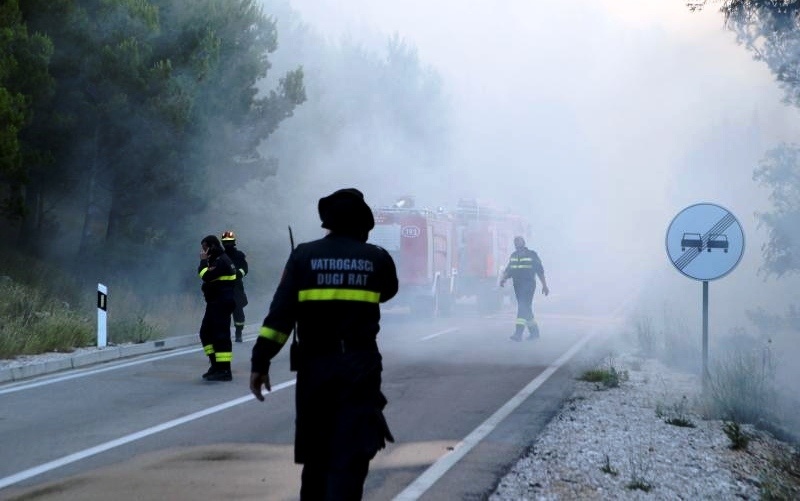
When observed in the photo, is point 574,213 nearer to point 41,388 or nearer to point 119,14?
point 119,14

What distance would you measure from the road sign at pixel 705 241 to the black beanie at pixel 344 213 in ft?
22.7

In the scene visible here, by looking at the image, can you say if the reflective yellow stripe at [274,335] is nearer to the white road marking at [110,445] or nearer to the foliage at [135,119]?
the white road marking at [110,445]

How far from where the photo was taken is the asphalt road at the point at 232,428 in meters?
6.90

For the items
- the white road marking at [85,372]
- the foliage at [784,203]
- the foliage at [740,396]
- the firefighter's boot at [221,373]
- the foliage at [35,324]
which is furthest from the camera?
the foliage at [784,203]

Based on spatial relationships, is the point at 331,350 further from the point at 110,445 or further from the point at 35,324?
the point at 35,324

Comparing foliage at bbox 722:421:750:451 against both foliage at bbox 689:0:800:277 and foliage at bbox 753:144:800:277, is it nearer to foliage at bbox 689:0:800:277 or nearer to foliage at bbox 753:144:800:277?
foliage at bbox 689:0:800:277

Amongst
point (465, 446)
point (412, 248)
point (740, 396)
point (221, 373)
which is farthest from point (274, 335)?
point (412, 248)

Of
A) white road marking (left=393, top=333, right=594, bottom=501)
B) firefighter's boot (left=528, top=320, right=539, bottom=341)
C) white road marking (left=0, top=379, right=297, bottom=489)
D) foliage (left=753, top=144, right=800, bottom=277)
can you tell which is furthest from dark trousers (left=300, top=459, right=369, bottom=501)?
foliage (left=753, top=144, right=800, bottom=277)

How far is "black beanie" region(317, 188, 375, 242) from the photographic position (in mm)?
4707

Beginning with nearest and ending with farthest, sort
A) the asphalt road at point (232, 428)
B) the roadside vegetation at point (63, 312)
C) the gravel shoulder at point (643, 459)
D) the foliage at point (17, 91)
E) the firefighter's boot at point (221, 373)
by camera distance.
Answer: the gravel shoulder at point (643, 459) → the asphalt road at point (232, 428) → the firefighter's boot at point (221, 373) → the roadside vegetation at point (63, 312) → the foliage at point (17, 91)

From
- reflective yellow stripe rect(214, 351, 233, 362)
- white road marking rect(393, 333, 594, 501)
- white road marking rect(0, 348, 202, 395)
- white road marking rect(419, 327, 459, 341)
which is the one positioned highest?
reflective yellow stripe rect(214, 351, 233, 362)

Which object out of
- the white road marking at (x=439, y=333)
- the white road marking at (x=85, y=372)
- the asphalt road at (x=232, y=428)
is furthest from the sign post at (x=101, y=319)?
the white road marking at (x=439, y=333)

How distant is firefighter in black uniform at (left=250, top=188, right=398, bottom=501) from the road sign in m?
7.01

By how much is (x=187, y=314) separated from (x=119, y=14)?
6360 millimetres
